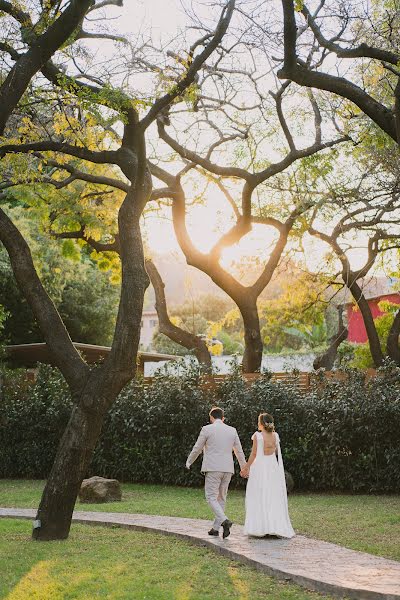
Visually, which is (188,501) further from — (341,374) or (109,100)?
(109,100)

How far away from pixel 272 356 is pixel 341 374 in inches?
1358

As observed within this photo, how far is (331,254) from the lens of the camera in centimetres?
2622

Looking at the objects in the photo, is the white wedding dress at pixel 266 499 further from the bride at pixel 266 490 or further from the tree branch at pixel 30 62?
the tree branch at pixel 30 62

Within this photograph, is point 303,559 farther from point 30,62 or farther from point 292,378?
point 292,378

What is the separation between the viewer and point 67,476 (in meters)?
12.0

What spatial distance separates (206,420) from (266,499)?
836cm

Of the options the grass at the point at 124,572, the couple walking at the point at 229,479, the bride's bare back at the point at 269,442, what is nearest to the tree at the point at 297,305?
the bride's bare back at the point at 269,442

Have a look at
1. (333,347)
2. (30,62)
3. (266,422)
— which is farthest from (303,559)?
(333,347)

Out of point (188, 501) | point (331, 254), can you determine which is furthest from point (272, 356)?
point (188, 501)

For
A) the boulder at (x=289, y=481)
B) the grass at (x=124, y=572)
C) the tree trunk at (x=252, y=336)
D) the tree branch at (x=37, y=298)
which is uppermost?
the tree trunk at (x=252, y=336)

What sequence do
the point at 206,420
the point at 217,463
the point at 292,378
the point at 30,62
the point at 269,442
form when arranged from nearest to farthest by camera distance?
the point at 30,62 → the point at 217,463 → the point at 269,442 → the point at 206,420 → the point at 292,378

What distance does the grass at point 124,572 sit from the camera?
8.72 metres

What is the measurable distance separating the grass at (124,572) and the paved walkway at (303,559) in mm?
161

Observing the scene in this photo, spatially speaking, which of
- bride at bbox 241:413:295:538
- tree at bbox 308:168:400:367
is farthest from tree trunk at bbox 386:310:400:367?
bride at bbox 241:413:295:538
